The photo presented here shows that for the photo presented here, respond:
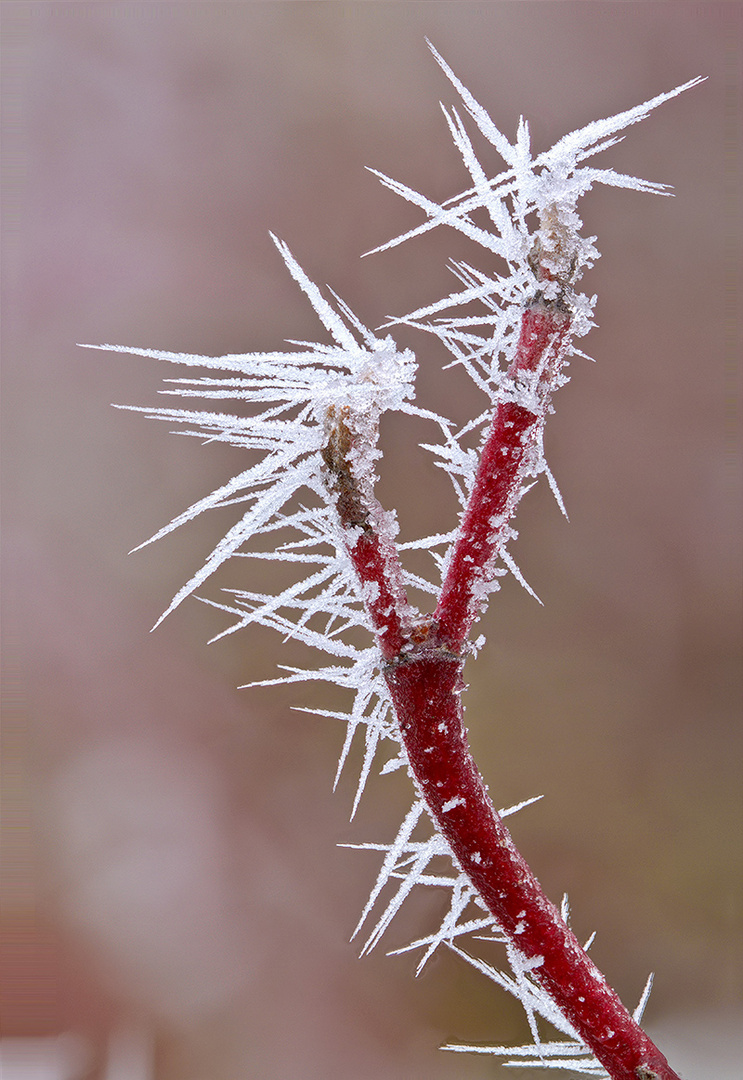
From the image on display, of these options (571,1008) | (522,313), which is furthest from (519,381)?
(571,1008)

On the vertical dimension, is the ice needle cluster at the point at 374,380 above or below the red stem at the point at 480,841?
above

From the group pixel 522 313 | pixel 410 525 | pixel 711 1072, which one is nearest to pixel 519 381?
pixel 522 313

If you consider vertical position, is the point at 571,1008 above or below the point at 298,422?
below

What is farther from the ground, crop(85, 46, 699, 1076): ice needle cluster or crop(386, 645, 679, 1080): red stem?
crop(85, 46, 699, 1076): ice needle cluster

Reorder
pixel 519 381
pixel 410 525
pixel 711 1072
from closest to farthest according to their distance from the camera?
pixel 519 381 → pixel 711 1072 → pixel 410 525

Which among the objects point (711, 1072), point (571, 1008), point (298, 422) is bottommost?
point (711, 1072)

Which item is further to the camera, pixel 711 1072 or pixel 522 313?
pixel 711 1072

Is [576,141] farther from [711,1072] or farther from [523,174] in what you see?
[711,1072]

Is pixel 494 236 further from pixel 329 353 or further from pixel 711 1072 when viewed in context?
pixel 711 1072

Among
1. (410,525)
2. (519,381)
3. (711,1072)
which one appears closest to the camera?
(519,381)
